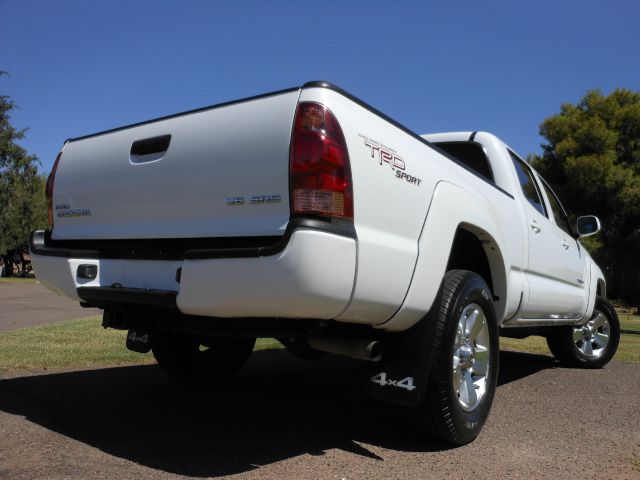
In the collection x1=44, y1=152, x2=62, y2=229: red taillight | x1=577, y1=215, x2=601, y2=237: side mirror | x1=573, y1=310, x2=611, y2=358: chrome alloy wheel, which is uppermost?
x1=44, y1=152, x2=62, y2=229: red taillight

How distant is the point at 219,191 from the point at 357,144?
2.36 feet

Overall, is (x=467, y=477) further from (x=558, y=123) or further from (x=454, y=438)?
(x=558, y=123)

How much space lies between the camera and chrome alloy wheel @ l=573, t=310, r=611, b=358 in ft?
22.1

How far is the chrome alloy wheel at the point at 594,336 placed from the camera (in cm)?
675

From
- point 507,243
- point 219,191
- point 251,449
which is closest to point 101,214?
point 219,191

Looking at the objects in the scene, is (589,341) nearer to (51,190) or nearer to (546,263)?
(546,263)

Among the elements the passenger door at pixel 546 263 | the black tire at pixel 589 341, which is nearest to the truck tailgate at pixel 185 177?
the passenger door at pixel 546 263

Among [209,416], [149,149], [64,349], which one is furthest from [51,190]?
[64,349]

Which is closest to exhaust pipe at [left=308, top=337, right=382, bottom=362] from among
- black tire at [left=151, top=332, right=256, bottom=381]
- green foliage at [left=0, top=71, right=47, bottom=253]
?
black tire at [left=151, top=332, right=256, bottom=381]

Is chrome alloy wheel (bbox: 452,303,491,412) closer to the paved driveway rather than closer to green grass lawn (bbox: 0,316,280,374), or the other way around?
the paved driveway

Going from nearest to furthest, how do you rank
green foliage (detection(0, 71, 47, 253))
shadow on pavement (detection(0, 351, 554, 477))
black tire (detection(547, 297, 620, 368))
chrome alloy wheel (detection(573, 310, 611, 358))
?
shadow on pavement (detection(0, 351, 554, 477)) < black tire (detection(547, 297, 620, 368)) < chrome alloy wheel (detection(573, 310, 611, 358)) < green foliage (detection(0, 71, 47, 253))

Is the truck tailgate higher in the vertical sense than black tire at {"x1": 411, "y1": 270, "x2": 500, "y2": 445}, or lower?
higher

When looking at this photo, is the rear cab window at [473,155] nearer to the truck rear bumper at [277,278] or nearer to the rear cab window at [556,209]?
the rear cab window at [556,209]

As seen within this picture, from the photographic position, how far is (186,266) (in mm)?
2807
